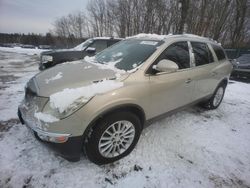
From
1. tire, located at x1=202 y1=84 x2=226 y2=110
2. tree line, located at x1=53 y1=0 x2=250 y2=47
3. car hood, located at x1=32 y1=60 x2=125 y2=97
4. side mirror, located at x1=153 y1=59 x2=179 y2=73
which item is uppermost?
tree line, located at x1=53 y1=0 x2=250 y2=47

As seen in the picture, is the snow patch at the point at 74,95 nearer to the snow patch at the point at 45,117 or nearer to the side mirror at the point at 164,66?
the snow patch at the point at 45,117

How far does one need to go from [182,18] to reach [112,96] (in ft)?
47.9

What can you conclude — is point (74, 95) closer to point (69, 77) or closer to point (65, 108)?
point (65, 108)

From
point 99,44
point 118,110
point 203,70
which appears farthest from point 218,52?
point 99,44

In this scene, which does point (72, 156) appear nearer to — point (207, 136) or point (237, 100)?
point (207, 136)

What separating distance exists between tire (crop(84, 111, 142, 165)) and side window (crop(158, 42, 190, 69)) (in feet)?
3.72

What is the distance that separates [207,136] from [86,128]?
2.41 m

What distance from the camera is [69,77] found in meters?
2.49

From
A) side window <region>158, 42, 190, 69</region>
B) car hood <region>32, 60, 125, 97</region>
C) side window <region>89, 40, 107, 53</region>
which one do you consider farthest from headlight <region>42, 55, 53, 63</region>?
side window <region>158, 42, 190, 69</region>

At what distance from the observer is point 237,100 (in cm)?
569

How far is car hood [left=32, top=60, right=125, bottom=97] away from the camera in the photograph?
7.41 ft

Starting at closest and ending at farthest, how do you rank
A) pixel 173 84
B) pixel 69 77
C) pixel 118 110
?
pixel 118 110
pixel 69 77
pixel 173 84

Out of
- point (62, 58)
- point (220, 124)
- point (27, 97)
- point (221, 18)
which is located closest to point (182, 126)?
point (220, 124)

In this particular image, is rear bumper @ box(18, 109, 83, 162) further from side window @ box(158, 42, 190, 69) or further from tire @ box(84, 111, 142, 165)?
side window @ box(158, 42, 190, 69)
